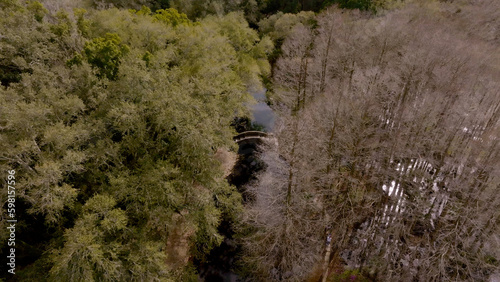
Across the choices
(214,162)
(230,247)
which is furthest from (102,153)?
(230,247)

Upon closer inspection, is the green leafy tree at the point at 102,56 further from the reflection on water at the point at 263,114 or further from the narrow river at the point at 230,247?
the reflection on water at the point at 263,114

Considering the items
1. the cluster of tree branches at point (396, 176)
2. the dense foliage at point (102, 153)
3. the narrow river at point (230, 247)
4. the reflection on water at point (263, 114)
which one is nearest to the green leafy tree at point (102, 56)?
the dense foliage at point (102, 153)

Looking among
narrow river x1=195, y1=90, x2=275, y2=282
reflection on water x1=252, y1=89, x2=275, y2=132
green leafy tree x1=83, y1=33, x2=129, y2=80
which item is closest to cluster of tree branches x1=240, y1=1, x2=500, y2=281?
narrow river x1=195, y1=90, x2=275, y2=282

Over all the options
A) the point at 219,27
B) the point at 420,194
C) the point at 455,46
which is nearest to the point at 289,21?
the point at 219,27

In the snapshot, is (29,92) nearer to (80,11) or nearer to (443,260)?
(80,11)

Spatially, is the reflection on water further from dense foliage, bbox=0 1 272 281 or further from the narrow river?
dense foliage, bbox=0 1 272 281

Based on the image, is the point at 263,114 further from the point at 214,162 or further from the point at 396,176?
the point at 396,176

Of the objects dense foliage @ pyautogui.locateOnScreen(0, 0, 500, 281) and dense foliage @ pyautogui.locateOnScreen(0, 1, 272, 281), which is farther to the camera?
dense foliage @ pyautogui.locateOnScreen(0, 0, 500, 281)

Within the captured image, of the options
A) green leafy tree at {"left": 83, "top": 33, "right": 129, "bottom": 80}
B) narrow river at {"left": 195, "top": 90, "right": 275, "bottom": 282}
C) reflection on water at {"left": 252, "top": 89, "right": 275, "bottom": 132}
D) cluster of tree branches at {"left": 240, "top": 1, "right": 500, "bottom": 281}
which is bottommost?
narrow river at {"left": 195, "top": 90, "right": 275, "bottom": 282}

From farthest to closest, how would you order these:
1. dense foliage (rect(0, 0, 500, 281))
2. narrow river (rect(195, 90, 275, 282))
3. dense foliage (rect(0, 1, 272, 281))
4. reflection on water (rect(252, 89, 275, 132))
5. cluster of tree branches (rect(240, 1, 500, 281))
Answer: reflection on water (rect(252, 89, 275, 132)), narrow river (rect(195, 90, 275, 282)), cluster of tree branches (rect(240, 1, 500, 281)), dense foliage (rect(0, 0, 500, 281)), dense foliage (rect(0, 1, 272, 281))
